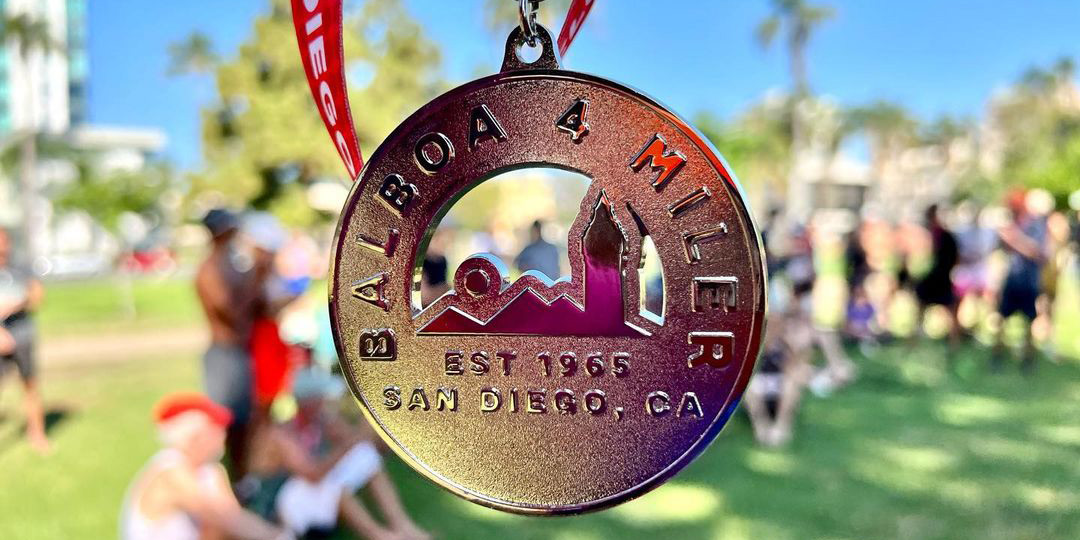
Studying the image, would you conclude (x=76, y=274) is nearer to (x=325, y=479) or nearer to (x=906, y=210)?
(x=325, y=479)

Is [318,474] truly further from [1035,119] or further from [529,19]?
[1035,119]

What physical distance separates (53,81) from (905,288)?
2422 inches

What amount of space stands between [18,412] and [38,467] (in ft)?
6.28

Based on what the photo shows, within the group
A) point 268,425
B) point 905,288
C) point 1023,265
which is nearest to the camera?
point 268,425

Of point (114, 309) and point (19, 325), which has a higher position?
point (19, 325)

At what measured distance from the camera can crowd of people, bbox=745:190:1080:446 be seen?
5383mm

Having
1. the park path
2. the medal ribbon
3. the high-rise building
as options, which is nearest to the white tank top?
the medal ribbon

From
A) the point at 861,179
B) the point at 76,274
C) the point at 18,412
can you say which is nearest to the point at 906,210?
the point at 861,179

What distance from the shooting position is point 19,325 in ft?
17.4

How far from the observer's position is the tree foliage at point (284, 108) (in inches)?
719

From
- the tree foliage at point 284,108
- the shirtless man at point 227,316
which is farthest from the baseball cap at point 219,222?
the tree foliage at point 284,108

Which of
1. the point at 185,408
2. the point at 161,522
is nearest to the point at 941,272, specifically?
the point at 185,408

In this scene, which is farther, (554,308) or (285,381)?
(285,381)

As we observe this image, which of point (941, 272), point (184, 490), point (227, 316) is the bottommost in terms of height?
point (184, 490)
